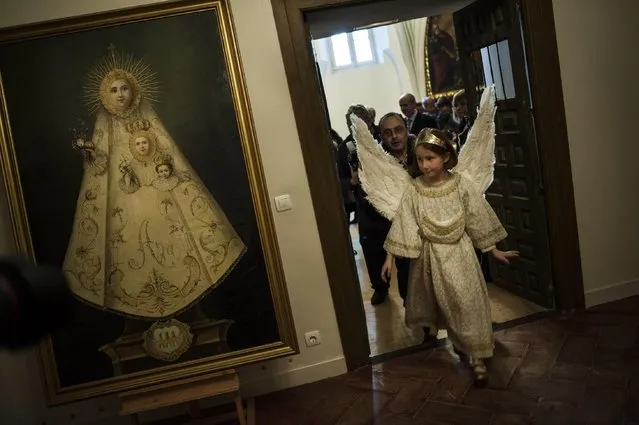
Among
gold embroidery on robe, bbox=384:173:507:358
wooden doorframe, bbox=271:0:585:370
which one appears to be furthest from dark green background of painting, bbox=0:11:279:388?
gold embroidery on robe, bbox=384:173:507:358

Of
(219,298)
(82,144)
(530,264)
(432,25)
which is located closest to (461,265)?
(530,264)

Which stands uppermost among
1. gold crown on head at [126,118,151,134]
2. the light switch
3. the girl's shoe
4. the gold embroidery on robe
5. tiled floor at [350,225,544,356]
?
gold crown on head at [126,118,151,134]

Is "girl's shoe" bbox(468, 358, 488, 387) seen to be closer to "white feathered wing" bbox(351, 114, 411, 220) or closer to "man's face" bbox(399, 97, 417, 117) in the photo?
"white feathered wing" bbox(351, 114, 411, 220)

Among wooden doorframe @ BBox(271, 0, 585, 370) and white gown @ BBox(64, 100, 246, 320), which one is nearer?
white gown @ BBox(64, 100, 246, 320)

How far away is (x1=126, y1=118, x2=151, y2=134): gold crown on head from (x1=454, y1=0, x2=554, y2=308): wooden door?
A: 2.18 meters

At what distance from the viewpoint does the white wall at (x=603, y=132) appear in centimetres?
323

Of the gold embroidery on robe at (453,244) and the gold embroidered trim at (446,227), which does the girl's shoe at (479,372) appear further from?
the gold embroidered trim at (446,227)

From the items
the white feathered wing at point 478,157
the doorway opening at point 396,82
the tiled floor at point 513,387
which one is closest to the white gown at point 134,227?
the tiled floor at point 513,387

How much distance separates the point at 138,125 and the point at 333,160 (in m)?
1.04

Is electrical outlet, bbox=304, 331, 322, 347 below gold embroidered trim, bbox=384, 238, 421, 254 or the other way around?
below

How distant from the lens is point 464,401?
2721mm

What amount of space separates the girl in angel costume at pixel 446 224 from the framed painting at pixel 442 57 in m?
6.11

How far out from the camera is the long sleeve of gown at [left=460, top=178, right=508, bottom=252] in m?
2.96

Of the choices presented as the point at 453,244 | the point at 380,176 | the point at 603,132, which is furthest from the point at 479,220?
the point at 603,132
